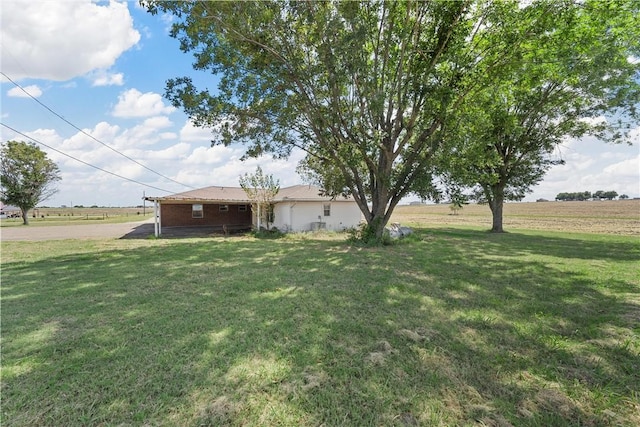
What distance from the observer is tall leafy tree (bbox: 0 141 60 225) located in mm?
26609

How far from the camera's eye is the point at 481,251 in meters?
11.2

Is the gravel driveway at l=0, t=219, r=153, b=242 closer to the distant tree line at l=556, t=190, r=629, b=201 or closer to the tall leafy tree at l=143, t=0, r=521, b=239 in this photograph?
the tall leafy tree at l=143, t=0, r=521, b=239

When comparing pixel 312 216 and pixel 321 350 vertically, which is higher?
pixel 312 216

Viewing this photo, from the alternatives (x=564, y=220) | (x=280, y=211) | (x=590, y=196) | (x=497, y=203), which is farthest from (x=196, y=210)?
(x=590, y=196)

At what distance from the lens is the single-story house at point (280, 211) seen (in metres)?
19.3

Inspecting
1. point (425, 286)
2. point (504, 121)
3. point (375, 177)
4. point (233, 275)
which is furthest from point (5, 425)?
point (504, 121)

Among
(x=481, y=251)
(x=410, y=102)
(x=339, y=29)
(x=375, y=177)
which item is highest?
(x=339, y=29)

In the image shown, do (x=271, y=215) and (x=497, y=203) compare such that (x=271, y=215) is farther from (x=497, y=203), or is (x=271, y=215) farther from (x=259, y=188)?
(x=497, y=203)

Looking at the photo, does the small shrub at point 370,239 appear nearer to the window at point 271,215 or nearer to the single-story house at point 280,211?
the single-story house at point 280,211

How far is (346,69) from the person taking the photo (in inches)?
408

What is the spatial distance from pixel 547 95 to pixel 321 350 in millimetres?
18323

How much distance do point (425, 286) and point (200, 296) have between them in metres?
4.38

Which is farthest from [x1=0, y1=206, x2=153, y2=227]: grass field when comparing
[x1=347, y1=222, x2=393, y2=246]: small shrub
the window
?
[x1=347, y1=222, x2=393, y2=246]: small shrub

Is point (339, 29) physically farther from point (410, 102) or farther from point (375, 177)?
point (375, 177)
